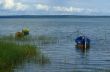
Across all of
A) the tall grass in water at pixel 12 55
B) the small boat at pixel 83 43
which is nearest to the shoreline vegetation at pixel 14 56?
the tall grass in water at pixel 12 55

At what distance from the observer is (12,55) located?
29.0 m

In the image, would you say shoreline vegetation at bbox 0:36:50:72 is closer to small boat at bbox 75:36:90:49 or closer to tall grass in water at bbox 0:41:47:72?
tall grass in water at bbox 0:41:47:72

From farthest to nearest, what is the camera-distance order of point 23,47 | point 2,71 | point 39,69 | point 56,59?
point 56,59 → point 23,47 → point 39,69 → point 2,71

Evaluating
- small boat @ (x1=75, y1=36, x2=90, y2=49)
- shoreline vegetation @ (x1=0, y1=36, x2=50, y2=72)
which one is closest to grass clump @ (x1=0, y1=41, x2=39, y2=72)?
shoreline vegetation @ (x1=0, y1=36, x2=50, y2=72)

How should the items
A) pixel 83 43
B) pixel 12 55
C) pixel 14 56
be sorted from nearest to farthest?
pixel 12 55 < pixel 14 56 < pixel 83 43

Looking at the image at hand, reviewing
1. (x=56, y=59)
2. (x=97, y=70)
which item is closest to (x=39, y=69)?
(x=97, y=70)

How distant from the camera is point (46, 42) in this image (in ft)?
172

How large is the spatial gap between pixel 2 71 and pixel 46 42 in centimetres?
2758

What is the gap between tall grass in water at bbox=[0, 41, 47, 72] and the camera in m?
26.9

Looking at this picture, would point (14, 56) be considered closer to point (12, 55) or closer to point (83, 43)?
point (12, 55)

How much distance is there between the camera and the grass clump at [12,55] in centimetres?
2683

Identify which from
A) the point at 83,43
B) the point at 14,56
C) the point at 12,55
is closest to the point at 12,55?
the point at 12,55

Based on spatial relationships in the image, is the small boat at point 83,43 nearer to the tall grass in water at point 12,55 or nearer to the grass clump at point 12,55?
the tall grass in water at point 12,55

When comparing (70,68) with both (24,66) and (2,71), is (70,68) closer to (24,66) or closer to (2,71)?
(24,66)
